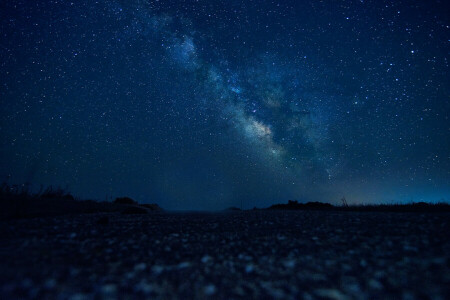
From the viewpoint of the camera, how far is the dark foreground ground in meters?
2.81

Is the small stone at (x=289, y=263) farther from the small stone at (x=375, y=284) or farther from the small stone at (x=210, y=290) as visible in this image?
the small stone at (x=210, y=290)

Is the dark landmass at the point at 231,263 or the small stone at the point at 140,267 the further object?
the small stone at the point at 140,267

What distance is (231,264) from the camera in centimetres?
376

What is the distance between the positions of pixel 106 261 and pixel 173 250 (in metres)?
1.24

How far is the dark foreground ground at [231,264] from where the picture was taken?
110 inches

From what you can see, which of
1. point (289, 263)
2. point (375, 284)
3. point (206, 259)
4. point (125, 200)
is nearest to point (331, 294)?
point (375, 284)

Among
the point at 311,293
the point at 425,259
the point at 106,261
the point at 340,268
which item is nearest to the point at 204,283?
the point at 311,293

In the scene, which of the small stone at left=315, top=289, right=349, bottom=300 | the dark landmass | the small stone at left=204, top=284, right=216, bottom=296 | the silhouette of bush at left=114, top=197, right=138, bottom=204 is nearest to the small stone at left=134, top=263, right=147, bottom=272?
the dark landmass

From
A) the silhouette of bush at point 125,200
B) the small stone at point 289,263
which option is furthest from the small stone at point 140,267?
the silhouette of bush at point 125,200

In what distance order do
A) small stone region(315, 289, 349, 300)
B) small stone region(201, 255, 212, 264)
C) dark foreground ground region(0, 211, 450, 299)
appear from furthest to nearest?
small stone region(201, 255, 212, 264)
dark foreground ground region(0, 211, 450, 299)
small stone region(315, 289, 349, 300)

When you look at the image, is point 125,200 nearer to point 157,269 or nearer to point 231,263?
point 157,269

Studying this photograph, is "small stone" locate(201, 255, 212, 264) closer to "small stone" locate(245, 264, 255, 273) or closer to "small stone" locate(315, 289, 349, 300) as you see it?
"small stone" locate(245, 264, 255, 273)

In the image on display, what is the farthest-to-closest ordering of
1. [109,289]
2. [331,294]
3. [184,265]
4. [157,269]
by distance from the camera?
[184,265] → [157,269] → [109,289] → [331,294]

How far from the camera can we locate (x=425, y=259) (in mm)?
3518
